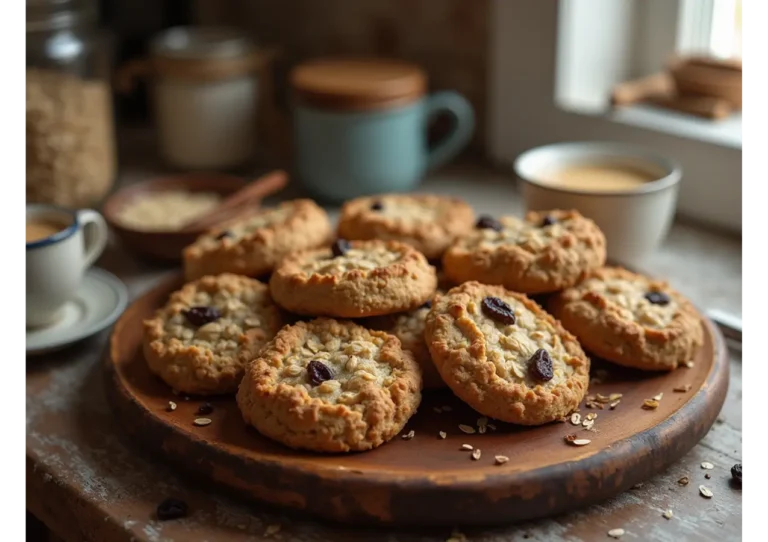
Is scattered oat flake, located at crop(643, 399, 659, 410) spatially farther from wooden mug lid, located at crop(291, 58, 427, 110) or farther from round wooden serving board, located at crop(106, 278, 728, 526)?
wooden mug lid, located at crop(291, 58, 427, 110)

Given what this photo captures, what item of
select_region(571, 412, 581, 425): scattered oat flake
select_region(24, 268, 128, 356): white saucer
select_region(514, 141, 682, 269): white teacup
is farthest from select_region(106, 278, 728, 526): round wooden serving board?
select_region(514, 141, 682, 269): white teacup

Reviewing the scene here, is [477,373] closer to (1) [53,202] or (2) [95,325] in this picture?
(2) [95,325]

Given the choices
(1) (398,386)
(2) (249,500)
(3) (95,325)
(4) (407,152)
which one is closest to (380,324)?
(1) (398,386)

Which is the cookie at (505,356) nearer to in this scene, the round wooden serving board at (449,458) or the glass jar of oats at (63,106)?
the round wooden serving board at (449,458)

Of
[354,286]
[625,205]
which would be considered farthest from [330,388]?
[625,205]

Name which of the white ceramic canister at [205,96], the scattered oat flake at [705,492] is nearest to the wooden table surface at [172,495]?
the scattered oat flake at [705,492]

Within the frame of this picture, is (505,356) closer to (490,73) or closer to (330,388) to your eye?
(330,388)
